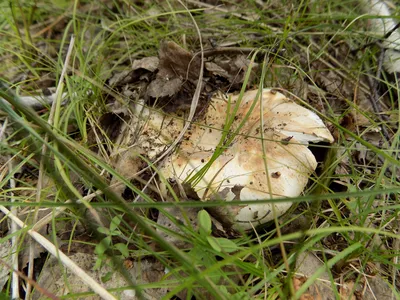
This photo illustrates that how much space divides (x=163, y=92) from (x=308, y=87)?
91cm

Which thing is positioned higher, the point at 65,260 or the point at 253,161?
the point at 253,161

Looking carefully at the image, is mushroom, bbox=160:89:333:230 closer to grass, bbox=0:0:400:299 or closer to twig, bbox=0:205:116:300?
grass, bbox=0:0:400:299

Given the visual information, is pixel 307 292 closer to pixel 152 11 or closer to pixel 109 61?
pixel 109 61

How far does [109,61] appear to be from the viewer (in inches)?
102

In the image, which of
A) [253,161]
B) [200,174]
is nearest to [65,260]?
[200,174]

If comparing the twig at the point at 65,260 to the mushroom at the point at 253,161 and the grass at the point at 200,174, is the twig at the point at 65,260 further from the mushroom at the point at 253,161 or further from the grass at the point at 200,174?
the mushroom at the point at 253,161

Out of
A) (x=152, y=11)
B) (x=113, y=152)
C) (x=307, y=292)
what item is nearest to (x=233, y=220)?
(x=307, y=292)

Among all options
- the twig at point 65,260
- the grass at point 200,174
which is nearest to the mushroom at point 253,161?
the grass at point 200,174

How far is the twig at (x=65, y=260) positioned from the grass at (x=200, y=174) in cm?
3

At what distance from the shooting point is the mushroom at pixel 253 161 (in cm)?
167

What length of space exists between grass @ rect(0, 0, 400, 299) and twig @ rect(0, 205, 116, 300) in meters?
0.03

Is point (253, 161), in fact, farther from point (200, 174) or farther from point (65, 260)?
point (65, 260)

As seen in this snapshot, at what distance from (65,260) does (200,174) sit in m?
0.64

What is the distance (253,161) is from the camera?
1.76 m
